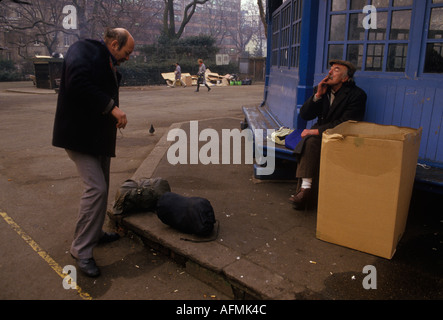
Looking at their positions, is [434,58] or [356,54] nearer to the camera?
[434,58]

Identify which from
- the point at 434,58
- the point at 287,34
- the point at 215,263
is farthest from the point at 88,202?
the point at 287,34

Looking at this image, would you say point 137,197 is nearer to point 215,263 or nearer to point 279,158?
point 215,263

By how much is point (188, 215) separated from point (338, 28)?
120 inches

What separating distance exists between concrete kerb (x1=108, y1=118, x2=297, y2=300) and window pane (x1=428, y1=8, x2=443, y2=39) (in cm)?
285

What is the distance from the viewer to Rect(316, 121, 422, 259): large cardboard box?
110 inches

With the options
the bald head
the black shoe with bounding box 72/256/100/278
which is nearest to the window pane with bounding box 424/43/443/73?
the bald head

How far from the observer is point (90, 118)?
2961 millimetres

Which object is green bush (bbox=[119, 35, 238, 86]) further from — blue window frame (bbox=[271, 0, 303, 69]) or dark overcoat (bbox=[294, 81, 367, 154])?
dark overcoat (bbox=[294, 81, 367, 154])

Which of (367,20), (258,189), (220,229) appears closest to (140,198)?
(220,229)

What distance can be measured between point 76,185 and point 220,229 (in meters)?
2.69

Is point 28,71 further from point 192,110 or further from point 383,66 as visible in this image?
point 383,66

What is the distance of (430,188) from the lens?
3295 mm

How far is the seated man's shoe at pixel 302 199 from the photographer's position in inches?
150

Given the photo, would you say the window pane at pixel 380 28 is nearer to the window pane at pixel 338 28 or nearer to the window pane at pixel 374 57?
the window pane at pixel 374 57
